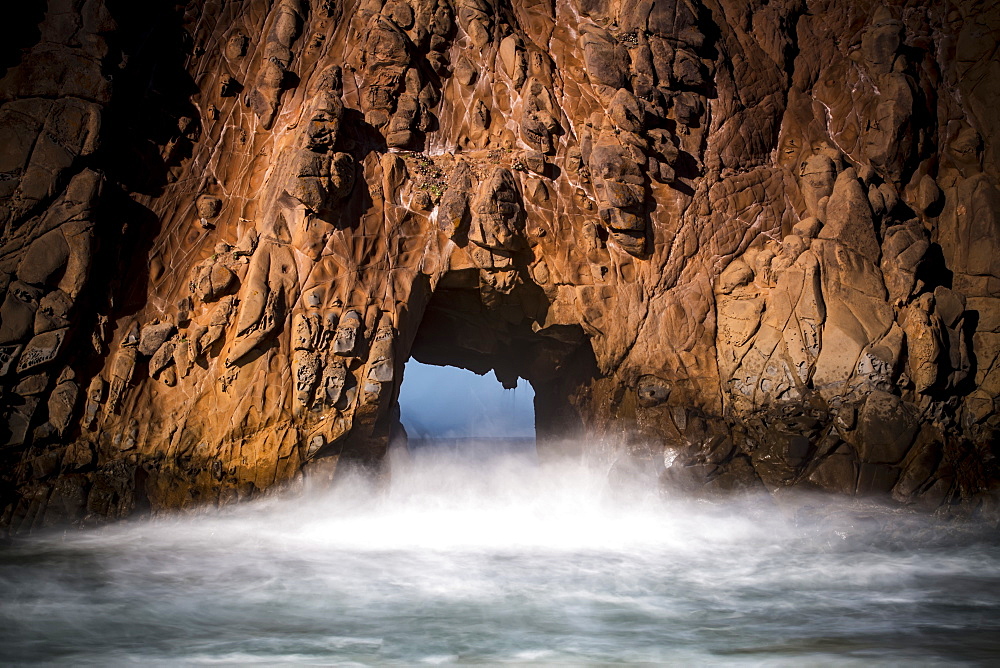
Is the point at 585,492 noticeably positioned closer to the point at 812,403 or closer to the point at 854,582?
the point at 812,403

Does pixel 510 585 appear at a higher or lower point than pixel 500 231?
lower

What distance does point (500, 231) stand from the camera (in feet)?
34.4

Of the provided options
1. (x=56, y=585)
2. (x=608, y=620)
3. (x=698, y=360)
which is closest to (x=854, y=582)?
(x=608, y=620)

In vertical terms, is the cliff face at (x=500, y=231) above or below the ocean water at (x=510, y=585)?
above

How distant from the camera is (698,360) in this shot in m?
10.8

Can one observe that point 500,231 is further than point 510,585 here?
Yes

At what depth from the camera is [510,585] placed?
7.00 metres

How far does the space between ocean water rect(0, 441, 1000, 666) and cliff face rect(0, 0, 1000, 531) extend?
829mm

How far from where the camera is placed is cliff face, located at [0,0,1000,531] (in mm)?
9641

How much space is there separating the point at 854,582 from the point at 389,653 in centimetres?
468

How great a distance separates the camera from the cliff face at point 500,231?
9.64m

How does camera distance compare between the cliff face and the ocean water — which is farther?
A: the cliff face

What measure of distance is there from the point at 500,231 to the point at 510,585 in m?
5.18

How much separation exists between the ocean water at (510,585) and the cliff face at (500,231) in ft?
2.72
